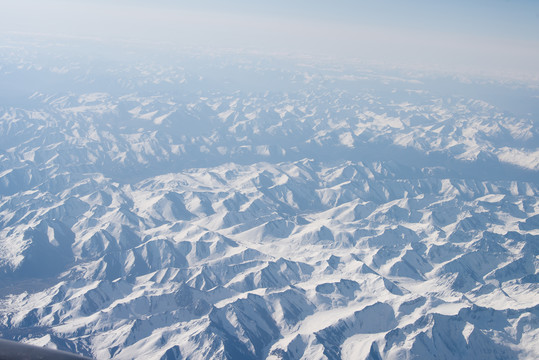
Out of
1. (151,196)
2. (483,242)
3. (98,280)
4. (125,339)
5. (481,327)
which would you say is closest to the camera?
(125,339)

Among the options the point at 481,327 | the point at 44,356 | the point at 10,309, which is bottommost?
the point at 10,309

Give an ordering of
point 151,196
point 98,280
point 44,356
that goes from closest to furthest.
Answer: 1. point 44,356
2. point 98,280
3. point 151,196

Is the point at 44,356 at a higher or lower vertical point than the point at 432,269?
higher

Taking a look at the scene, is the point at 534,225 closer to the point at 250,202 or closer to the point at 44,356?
the point at 250,202

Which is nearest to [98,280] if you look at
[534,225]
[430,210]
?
[430,210]

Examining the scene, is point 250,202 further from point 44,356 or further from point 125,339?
point 44,356

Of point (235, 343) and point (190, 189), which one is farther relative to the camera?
point (190, 189)

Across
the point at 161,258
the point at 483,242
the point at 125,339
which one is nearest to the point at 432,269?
the point at 483,242

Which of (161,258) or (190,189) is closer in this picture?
(161,258)

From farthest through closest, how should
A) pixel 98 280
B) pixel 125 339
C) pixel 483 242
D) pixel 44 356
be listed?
pixel 483 242 < pixel 98 280 < pixel 125 339 < pixel 44 356
